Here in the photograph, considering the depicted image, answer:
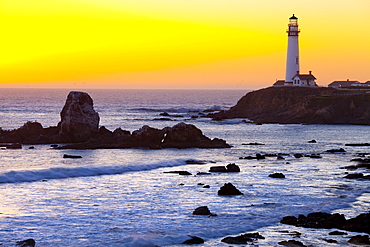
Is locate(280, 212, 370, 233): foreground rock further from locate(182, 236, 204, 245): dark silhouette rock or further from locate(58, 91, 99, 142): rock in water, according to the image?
locate(58, 91, 99, 142): rock in water

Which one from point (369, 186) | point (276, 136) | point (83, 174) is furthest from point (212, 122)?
point (369, 186)

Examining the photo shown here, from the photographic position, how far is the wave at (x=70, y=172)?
42.9 meters

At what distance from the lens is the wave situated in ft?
141

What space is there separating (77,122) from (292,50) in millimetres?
69211

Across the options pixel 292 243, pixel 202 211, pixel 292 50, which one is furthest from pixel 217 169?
pixel 292 50

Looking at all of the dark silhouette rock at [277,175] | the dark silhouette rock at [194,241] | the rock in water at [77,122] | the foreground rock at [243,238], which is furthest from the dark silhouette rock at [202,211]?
the rock in water at [77,122]

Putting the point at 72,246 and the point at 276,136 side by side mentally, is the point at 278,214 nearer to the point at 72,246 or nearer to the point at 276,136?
the point at 72,246

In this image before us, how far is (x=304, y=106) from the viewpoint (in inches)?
4181

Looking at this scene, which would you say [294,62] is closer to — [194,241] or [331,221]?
[331,221]

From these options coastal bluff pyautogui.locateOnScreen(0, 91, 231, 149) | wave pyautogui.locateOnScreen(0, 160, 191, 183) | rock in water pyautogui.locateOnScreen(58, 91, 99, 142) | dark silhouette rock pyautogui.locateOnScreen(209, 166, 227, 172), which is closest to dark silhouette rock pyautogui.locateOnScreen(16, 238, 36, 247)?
wave pyautogui.locateOnScreen(0, 160, 191, 183)

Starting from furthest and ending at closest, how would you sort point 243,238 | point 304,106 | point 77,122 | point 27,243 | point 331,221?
point 304,106 < point 77,122 < point 331,221 < point 243,238 < point 27,243

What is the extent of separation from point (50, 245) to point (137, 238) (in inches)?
143

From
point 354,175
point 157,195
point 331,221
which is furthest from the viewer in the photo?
point 354,175

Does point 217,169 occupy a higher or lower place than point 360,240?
higher
